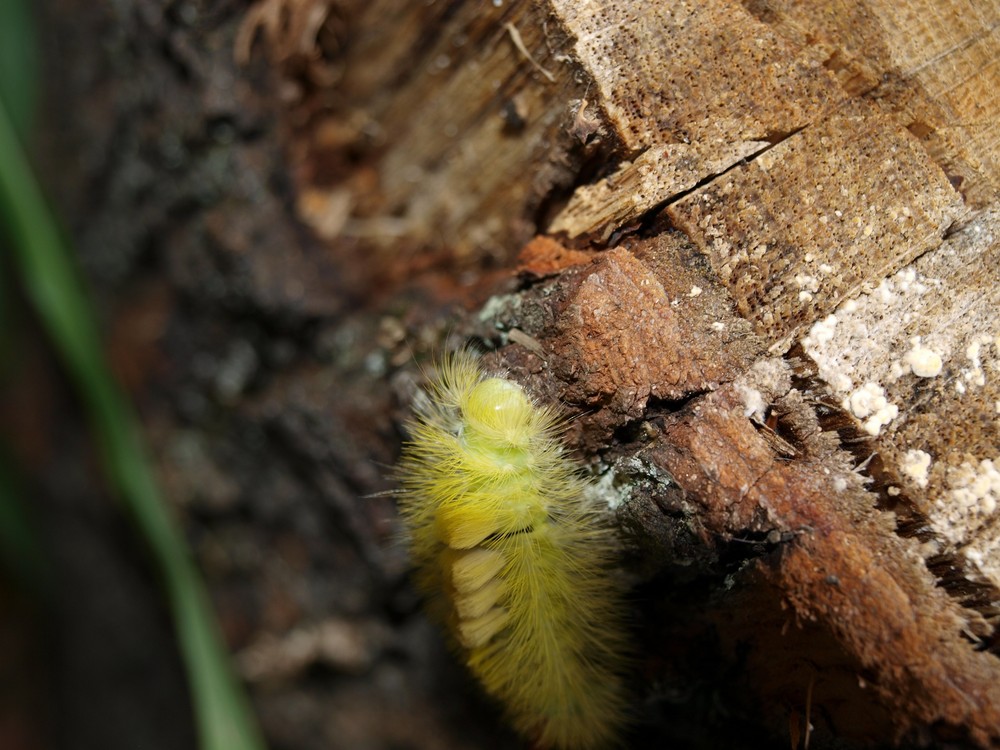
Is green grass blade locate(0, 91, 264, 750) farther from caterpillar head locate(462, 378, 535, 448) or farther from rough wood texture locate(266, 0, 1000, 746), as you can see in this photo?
rough wood texture locate(266, 0, 1000, 746)

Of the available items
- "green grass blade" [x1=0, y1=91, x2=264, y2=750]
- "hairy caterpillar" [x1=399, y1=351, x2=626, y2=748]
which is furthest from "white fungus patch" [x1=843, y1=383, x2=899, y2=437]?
"green grass blade" [x1=0, y1=91, x2=264, y2=750]

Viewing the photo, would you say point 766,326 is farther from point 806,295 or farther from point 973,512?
point 973,512

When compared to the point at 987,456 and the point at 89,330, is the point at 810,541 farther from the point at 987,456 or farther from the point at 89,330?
the point at 89,330

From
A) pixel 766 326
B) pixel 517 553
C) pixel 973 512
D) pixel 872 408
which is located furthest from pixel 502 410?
pixel 973 512

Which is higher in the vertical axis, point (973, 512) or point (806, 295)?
point (806, 295)

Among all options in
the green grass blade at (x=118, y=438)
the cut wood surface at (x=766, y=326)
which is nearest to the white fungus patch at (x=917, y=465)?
the cut wood surface at (x=766, y=326)

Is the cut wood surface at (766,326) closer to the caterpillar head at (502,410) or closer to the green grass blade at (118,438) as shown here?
the caterpillar head at (502,410)
